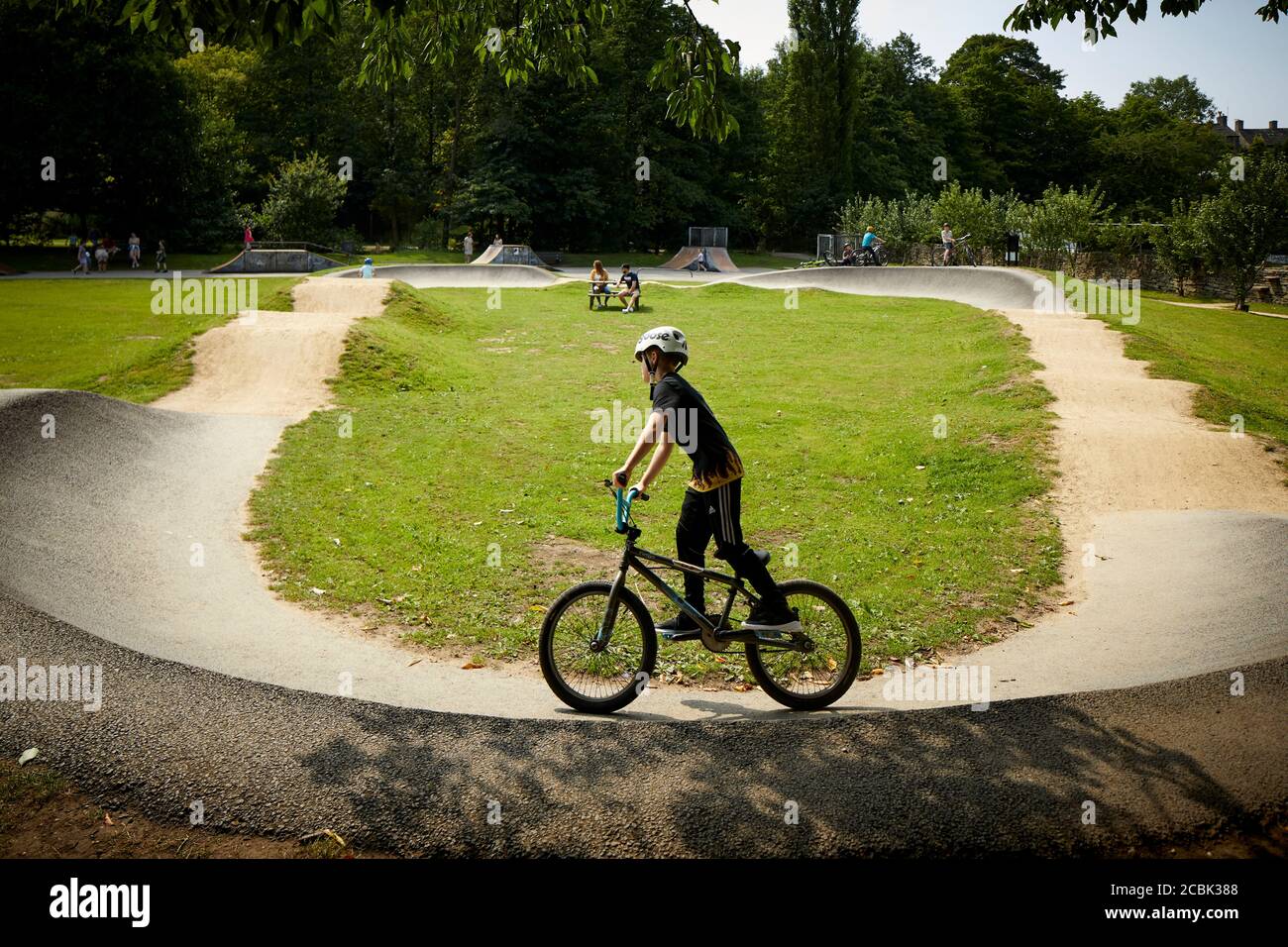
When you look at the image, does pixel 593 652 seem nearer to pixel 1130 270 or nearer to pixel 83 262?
pixel 1130 270

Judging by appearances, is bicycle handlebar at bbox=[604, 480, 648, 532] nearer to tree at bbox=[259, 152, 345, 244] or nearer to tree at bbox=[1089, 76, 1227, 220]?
tree at bbox=[259, 152, 345, 244]

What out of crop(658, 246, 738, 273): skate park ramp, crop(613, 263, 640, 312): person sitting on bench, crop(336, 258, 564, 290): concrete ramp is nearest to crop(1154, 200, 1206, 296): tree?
crop(613, 263, 640, 312): person sitting on bench

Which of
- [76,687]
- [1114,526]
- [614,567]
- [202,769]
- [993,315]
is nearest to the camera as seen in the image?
[202,769]

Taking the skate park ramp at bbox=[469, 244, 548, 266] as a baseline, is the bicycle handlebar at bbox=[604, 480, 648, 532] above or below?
below

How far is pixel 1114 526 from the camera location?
11.1 m

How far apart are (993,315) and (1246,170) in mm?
15423

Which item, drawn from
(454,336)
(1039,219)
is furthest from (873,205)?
(454,336)

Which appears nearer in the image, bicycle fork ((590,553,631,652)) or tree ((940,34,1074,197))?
bicycle fork ((590,553,631,652))

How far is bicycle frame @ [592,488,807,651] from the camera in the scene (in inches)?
240

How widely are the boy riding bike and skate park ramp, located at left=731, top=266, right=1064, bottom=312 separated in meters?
23.0

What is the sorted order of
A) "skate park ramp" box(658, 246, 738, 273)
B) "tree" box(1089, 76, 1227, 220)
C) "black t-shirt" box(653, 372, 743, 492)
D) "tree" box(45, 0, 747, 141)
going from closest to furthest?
"black t-shirt" box(653, 372, 743, 492) → "tree" box(45, 0, 747, 141) → "skate park ramp" box(658, 246, 738, 273) → "tree" box(1089, 76, 1227, 220)

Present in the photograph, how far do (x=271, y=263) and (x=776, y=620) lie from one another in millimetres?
42447

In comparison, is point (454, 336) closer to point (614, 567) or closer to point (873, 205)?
point (614, 567)

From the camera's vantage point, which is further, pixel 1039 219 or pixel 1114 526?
pixel 1039 219
